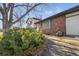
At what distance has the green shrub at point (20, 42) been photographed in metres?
2.10

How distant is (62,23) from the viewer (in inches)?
85.7

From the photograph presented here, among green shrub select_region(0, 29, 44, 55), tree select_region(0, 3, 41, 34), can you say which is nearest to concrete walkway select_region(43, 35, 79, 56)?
green shrub select_region(0, 29, 44, 55)

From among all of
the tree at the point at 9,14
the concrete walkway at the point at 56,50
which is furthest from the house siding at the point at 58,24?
the tree at the point at 9,14

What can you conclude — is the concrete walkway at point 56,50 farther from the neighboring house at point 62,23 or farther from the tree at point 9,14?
the tree at point 9,14

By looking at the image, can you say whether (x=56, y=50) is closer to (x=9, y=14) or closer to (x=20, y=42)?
(x=20, y=42)

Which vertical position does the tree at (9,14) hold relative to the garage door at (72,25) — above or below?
above

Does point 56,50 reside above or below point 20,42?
below

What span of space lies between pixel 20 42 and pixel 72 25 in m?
0.67

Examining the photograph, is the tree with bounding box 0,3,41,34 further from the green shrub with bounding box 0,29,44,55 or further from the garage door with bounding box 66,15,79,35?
the garage door with bounding box 66,15,79,35

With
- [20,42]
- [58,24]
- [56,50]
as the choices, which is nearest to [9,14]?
[20,42]

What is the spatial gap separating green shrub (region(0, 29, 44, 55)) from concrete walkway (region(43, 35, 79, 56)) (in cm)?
9

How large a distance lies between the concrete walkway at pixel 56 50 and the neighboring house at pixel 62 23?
0.39ft

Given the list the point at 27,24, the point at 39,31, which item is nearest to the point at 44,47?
the point at 39,31

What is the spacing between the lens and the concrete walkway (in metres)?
2.11
